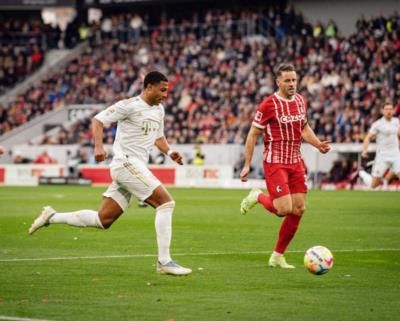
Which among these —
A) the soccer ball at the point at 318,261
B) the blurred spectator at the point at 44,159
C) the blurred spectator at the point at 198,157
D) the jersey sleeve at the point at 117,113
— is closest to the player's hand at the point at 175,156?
the jersey sleeve at the point at 117,113

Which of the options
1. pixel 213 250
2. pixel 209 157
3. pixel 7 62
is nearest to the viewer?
pixel 213 250

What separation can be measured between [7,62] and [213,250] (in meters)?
47.3

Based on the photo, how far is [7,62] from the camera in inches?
2421

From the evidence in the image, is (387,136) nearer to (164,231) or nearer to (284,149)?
(284,149)

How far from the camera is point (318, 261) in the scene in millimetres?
12297

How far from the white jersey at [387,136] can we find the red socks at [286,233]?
13909mm

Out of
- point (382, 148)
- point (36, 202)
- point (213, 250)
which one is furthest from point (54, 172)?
point (213, 250)

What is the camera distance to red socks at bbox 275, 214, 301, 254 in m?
13.6

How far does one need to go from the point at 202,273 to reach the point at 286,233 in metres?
1.40

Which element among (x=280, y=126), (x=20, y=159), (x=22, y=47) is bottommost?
(x=20, y=159)

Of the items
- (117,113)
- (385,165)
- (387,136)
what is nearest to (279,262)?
(117,113)

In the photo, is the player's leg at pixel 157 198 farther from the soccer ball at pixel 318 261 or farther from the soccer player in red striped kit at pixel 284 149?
the soccer player in red striped kit at pixel 284 149

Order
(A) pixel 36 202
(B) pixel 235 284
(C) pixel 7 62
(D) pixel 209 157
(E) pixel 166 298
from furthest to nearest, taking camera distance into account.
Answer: (C) pixel 7 62
(D) pixel 209 157
(A) pixel 36 202
(B) pixel 235 284
(E) pixel 166 298

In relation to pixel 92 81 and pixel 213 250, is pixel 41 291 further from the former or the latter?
pixel 92 81
